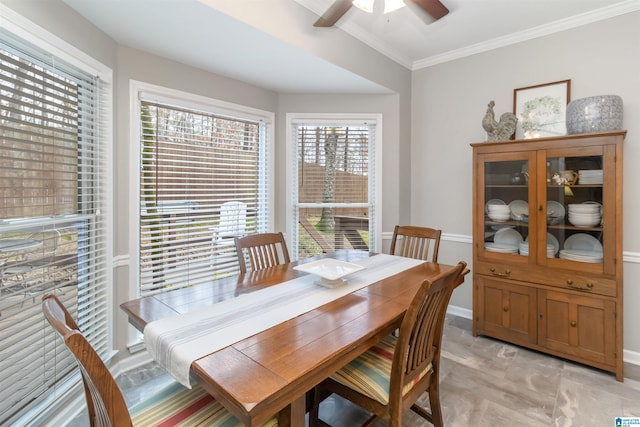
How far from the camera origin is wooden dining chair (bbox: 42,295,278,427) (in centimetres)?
84

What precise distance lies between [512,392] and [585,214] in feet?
4.61

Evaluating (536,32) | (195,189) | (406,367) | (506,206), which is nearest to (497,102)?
(536,32)

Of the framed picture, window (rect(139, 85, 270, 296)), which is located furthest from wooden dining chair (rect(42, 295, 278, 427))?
the framed picture

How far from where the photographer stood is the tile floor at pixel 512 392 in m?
1.86

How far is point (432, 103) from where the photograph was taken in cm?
345

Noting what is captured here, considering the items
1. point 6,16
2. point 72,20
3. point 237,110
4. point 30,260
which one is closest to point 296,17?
point 237,110

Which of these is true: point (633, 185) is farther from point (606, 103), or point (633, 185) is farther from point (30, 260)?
point (30, 260)

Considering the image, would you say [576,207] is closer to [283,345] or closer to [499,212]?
[499,212]

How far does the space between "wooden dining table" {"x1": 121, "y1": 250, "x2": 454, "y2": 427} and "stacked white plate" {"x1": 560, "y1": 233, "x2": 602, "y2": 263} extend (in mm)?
1479

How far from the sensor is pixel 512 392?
2.11 metres

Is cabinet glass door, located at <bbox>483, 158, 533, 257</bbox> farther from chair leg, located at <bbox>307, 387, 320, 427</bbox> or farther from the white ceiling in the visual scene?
chair leg, located at <bbox>307, 387, 320, 427</bbox>

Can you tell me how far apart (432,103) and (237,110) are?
2075mm

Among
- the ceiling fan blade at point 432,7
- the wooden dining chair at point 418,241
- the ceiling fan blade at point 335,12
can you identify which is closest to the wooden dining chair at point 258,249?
the wooden dining chair at point 418,241

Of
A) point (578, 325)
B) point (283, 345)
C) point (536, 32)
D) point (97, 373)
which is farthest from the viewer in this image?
point (536, 32)
